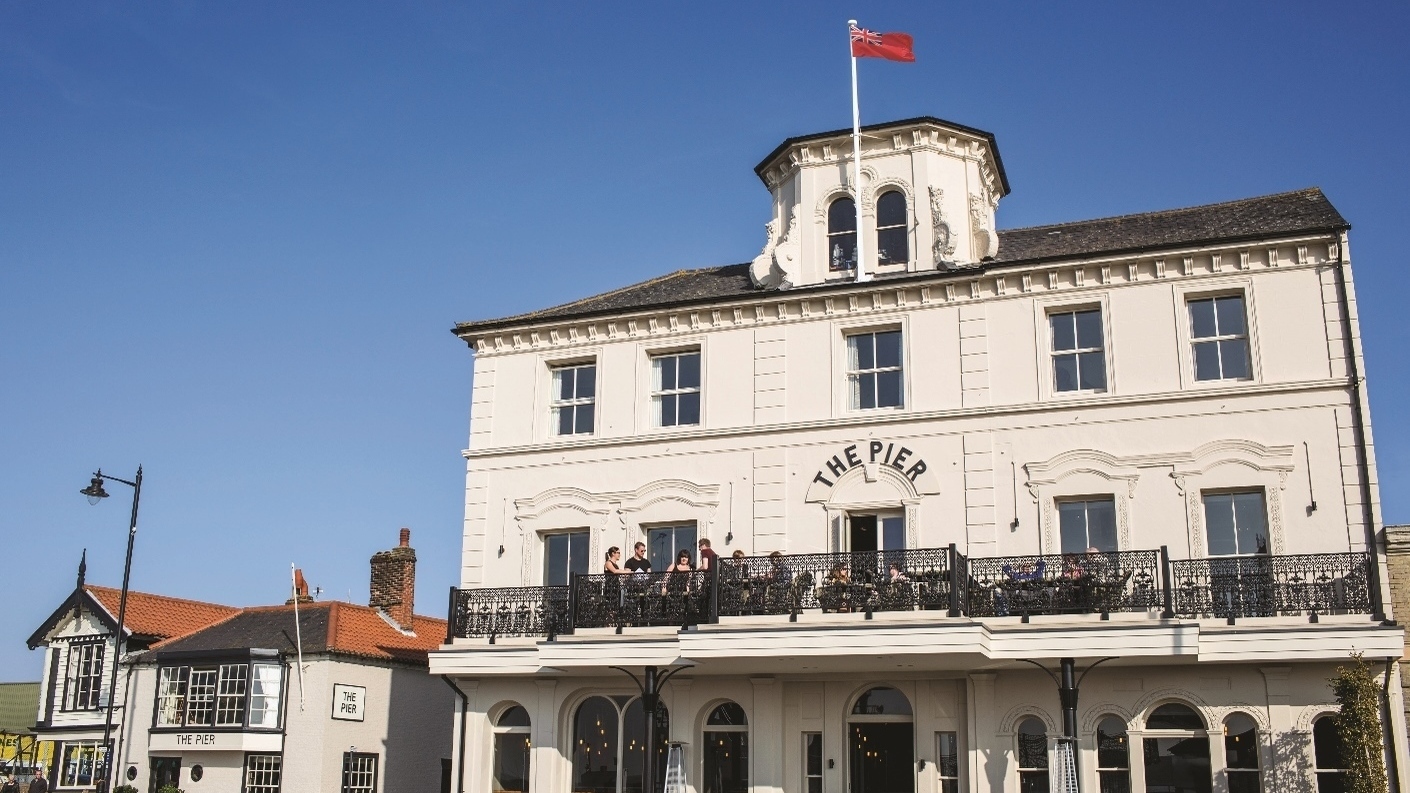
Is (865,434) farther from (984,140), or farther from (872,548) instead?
(984,140)

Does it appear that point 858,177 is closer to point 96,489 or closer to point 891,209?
point 891,209

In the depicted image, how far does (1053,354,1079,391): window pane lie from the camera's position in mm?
23172

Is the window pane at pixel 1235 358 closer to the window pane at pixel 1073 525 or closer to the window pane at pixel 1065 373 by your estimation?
the window pane at pixel 1065 373

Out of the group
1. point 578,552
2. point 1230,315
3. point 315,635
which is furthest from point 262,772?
point 1230,315

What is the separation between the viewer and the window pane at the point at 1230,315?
73.6ft

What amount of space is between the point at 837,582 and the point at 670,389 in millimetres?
6281

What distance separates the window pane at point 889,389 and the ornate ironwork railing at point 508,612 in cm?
676

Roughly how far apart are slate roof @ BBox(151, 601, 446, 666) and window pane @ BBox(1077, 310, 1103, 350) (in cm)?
1687

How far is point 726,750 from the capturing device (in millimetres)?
23672

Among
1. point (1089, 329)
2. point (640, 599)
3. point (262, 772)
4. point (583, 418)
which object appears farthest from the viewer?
point (262, 772)

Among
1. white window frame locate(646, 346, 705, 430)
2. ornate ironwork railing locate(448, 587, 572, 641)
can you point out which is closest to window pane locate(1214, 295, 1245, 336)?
white window frame locate(646, 346, 705, 430)

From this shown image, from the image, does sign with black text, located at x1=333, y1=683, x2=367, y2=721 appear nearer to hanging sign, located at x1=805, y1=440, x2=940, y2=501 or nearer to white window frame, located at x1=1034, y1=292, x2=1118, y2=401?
hanging sign, located at x1=805, y1=440, x2=940, y2=501

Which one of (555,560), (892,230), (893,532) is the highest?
(892,230)

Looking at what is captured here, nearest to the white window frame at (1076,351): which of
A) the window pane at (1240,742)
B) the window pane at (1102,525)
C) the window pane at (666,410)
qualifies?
the window pane at (1102,525)
